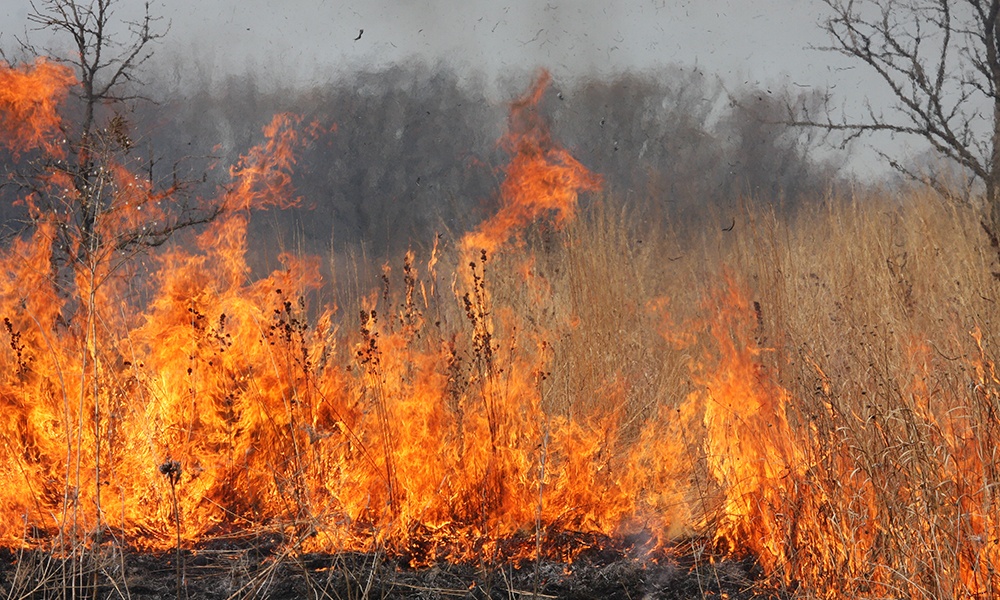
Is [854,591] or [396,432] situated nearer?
[854,591]

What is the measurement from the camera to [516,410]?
3867 mm

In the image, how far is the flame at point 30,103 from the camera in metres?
4.33

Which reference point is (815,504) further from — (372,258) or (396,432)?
(372,258)

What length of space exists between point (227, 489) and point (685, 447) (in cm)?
221

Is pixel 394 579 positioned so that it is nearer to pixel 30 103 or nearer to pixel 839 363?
pixel 839 363

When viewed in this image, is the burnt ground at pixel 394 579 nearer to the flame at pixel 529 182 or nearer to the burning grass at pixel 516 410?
the burning grass at pixel 516 410

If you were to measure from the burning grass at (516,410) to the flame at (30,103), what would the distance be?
0.21 ft

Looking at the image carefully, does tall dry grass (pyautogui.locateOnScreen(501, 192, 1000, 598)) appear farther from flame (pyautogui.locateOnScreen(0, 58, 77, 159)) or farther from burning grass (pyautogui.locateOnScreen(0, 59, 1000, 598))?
flame (pyautogui.locateOnScreen(0, 58, 77, 159))

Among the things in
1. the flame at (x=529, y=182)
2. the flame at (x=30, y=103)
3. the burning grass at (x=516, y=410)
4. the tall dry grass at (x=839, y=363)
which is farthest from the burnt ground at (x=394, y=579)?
the flame at (x=30, y=103)

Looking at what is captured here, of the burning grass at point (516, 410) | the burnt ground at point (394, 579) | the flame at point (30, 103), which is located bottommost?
the burnt ground at point (394, 579)

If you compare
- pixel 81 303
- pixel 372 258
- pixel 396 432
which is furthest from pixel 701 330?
pixel 81 303

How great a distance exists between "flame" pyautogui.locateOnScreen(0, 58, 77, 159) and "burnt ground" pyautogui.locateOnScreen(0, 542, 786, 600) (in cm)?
230

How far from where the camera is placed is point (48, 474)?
13.1 ft

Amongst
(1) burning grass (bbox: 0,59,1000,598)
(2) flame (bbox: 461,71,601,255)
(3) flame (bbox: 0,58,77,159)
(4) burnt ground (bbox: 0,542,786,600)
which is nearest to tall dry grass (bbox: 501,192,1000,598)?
(1) burning grass (bbox: 0,59,1000,598)
